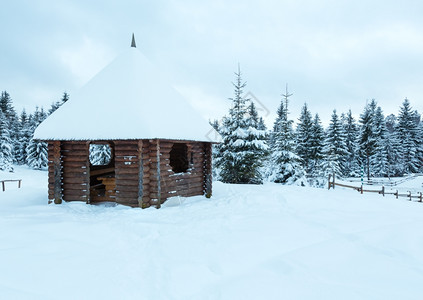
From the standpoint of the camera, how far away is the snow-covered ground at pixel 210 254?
11.8ft

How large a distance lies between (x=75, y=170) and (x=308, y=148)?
2575cm

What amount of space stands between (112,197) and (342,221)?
8.67 m

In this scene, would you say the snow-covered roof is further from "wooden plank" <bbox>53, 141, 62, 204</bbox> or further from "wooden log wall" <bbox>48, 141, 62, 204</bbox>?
"wooden plank" <bbox>53, 141, 62, 204</bbox>

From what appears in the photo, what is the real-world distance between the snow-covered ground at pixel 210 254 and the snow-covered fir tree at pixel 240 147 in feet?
28.8

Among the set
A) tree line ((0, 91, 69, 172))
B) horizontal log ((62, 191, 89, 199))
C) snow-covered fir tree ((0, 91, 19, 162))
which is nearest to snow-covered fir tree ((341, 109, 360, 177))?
horizontal log ((62, 191, 89, 199))

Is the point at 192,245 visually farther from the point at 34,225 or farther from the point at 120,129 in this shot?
the point at 120,129

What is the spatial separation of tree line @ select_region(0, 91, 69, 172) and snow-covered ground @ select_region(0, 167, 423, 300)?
29454 mm

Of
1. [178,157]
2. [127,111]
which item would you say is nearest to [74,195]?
[127,111]

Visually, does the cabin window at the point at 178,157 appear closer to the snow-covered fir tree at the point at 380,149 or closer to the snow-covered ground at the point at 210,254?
the snow-covered ground at the point at 210,254

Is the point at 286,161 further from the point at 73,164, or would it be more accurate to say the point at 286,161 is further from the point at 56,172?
the point at 56,172

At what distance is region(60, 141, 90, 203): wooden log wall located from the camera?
9062 mm

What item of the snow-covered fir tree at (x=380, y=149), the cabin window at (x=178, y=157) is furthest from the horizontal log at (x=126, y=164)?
the snow-covered fir tree at (x=380, y=149)

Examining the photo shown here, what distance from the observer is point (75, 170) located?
9133 mm

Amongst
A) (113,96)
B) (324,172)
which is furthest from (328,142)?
(113,96)
